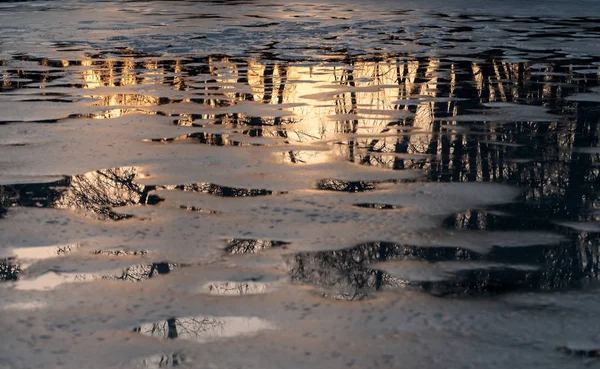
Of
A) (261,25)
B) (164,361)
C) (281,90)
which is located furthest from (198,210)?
(261,25)

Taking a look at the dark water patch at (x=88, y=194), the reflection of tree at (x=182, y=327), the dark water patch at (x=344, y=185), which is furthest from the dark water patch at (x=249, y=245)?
the dark water patch at (x=344, y=185)

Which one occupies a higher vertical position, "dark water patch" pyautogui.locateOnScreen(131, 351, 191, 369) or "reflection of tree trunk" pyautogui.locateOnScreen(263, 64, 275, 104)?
"dark water patch" pyautogui.locateOnScreen(131, 351, 191, 369)

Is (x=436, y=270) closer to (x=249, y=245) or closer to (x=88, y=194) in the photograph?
(x=249, y=245)

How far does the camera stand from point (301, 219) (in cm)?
511

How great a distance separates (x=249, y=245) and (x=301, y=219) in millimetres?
536

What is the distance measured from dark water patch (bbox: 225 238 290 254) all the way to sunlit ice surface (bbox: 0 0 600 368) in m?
0.02

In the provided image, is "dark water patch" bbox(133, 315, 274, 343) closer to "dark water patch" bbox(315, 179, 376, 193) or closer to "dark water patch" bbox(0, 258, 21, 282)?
"dark water patch" bbox(0, 258, 21, 282)

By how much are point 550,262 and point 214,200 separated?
2.10 meters

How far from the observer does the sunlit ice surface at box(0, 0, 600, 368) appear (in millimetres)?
3490

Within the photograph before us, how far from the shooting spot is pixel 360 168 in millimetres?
6477

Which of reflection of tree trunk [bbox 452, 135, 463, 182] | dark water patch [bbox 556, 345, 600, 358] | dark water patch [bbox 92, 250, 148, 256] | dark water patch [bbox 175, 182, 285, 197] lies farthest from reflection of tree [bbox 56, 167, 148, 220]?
dark water patch [bbox 556, 345, 600, 358]

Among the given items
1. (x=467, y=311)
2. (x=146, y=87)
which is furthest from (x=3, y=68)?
(x=467, y=311)

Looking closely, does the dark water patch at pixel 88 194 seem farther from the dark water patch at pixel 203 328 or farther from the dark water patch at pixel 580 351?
the dark water patch at pixel 580 351

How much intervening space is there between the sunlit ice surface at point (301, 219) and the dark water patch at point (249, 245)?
0.02m
